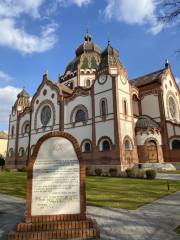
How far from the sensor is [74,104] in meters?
31.6

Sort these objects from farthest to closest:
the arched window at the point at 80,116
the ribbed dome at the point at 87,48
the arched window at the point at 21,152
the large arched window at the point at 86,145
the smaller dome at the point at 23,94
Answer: the ribbed dome at the point at 87,48
the smaller dome at the point at 23,94
the arched window at the point at 21,152
the arched window at the point at 80,116
the large arched window at the point at 86,145

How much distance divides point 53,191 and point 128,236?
89.8 inches

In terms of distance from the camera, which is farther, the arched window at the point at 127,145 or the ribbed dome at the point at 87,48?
the ribbed dome at the point at 87,48

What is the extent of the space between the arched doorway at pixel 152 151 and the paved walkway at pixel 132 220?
18113 millimetres

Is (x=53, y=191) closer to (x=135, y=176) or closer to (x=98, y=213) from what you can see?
(x=98, y=213)

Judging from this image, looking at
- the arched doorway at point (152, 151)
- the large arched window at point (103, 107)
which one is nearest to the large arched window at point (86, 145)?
the large arched window at point (103, 107)

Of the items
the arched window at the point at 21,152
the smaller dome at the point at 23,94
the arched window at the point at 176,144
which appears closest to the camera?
the arched window at the point at 176,144

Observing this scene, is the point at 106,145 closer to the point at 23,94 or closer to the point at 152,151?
the point at 152,151

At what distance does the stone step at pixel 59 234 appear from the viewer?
5.24 metres

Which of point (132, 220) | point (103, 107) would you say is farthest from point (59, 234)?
point (103, 107)

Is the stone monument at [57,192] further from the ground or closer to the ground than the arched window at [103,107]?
closer to the ground

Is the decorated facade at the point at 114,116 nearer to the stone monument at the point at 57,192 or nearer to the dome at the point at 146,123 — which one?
the dome at the point at 146,123

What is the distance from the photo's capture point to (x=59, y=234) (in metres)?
5.33

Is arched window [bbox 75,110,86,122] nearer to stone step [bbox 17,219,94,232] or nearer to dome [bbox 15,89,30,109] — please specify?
dome [bbox 15,89,30,109]
